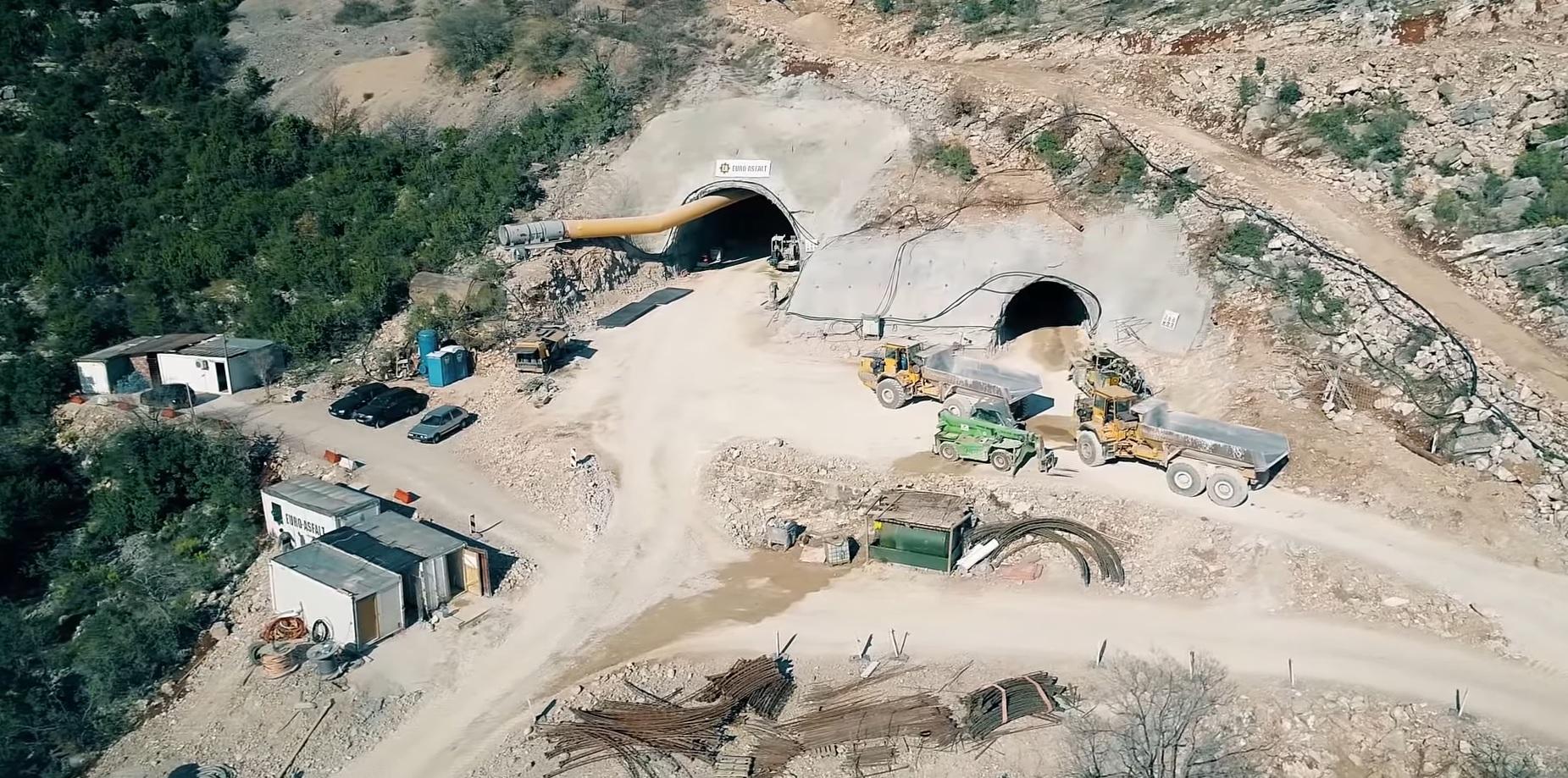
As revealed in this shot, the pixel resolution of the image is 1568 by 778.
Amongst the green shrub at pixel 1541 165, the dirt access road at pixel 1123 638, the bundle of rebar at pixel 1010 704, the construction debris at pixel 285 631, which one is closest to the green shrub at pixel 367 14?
the construction debris at pixel 285 631

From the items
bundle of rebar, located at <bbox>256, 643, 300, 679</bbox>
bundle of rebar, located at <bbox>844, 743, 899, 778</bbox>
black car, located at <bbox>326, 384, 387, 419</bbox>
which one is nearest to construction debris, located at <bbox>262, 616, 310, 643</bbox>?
bundle of rebar, located at <bbox>256, 643, 300, 679</bbox>

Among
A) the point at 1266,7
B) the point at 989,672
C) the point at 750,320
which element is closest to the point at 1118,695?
the point at 989,672

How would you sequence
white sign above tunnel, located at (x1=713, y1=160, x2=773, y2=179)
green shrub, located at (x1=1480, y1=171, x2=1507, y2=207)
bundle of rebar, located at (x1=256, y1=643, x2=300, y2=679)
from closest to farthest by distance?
bundle of rebar, located at (x1=256, y1=643, x2=300, y2=679), green shrub, located at (x1=1480, y1=171, x2=1507, y2=207), white sign above tunnel, located at (x1=713, y1=160, x2=773, y2=179)

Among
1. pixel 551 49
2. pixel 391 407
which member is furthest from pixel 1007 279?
pixel 551 49

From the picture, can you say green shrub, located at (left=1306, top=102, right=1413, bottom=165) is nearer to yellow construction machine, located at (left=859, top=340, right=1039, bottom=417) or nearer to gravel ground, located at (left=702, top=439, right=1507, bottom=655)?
yellow construction machine, located at (left=859, top=340, right=1039, bottom=417)

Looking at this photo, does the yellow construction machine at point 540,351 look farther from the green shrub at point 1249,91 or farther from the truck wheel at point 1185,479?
the green shrub at point 1249,91

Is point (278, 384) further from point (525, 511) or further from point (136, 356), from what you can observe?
point (525, 511)

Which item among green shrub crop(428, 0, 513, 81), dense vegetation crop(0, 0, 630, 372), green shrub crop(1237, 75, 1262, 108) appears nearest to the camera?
green shrub crop(1237, 75, 1262, 108)

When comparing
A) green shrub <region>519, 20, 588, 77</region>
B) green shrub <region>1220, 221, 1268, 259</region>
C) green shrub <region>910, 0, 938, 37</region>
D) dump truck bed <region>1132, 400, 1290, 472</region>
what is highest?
green shrub <region>910, 0, 938, 37</region>

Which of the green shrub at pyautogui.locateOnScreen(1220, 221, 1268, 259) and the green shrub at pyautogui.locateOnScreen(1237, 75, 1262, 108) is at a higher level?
the green shrub at pyautogui.locateOnScreen(1237, 75, 1262, 108)
